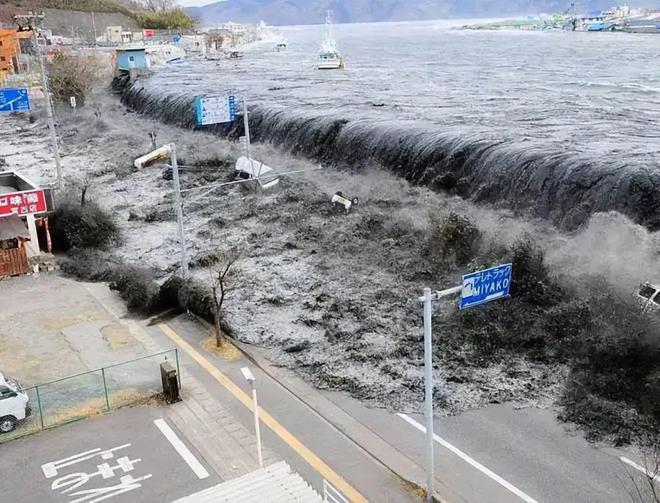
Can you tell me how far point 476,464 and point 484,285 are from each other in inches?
252

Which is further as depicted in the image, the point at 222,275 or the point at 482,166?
the point at 482,166

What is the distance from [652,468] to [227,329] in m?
14.2

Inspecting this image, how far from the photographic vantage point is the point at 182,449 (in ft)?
56.5

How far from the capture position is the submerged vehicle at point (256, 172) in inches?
1722

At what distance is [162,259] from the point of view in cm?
3356

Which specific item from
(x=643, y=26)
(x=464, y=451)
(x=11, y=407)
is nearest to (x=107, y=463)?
(x=11, y=407)

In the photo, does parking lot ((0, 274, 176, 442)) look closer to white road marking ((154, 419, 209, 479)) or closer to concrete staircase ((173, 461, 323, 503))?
white road marking ((154, 419, 209, 479))

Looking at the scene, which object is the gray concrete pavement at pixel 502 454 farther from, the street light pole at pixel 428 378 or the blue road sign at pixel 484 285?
the blue road sign at pixel 484 285

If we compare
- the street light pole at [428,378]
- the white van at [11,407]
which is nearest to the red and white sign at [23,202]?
the white van at [11,407]

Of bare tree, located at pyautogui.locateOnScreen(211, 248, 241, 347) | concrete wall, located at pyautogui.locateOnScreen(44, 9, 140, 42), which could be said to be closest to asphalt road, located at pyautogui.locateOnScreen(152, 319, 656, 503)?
bare tree, located at pyautogui.locateOnScreen(211, 248, 241, 347)

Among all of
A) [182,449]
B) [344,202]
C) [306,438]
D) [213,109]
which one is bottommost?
[306,438]

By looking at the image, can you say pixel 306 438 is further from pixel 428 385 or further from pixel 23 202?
pixel 23 202

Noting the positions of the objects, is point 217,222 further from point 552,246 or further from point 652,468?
point 652,468

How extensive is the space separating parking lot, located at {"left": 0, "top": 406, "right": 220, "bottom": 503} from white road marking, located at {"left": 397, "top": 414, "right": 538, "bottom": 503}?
567cm
